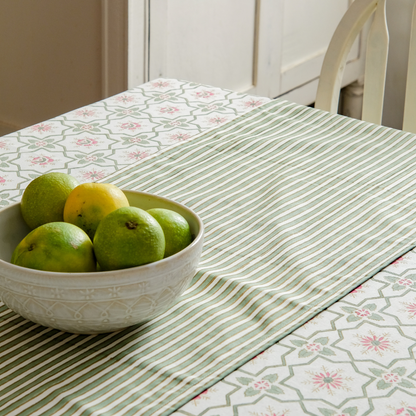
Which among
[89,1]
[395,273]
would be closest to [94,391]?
[395,273]

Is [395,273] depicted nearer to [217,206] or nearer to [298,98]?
[217,206]

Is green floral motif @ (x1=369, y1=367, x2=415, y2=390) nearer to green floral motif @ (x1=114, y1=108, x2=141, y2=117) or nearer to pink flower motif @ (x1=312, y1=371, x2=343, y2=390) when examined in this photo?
pink flower motif @ (x1=312, y1=371, x2=343, y2=390)

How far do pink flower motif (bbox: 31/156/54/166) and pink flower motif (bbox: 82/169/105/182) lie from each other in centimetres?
7

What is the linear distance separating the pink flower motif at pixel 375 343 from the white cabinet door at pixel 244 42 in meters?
1.58

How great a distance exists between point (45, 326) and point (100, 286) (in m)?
0.11

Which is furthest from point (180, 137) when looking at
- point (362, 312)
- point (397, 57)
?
point (397, 57)

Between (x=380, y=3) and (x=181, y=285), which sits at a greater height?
(x=380, y=3)

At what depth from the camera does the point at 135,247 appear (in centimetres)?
59

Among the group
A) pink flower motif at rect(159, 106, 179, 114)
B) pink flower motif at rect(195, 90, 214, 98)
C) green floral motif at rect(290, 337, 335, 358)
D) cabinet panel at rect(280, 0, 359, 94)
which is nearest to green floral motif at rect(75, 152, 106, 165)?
pink flower motif at rect(159, 106, 179, 114)

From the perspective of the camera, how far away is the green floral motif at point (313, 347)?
2.09 ft

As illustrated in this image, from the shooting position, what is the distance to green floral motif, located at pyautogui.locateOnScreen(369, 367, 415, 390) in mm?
592

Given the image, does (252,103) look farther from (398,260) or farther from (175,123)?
(398,260)

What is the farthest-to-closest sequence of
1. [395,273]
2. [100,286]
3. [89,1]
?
[89,1] < [395,273] < [100,286]

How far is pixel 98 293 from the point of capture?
0.58m
